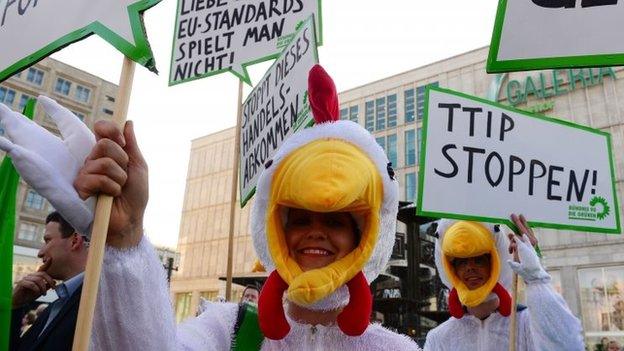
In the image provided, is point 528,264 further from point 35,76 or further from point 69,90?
point 69,90

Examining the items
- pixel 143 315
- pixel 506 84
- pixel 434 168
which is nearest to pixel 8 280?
pixel 143 315

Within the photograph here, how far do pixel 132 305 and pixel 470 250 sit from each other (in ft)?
7.08

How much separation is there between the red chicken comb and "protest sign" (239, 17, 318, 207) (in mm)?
379

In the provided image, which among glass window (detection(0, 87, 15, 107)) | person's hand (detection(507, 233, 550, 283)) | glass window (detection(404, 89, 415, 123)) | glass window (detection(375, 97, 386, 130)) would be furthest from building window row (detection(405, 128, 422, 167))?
glass window (detection(0, 87, 15, 107))

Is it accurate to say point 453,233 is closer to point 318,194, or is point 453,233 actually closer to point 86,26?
point 318,194

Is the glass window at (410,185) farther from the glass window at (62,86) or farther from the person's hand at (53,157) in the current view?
the glass window at (62,86)

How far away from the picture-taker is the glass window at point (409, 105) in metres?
27.8

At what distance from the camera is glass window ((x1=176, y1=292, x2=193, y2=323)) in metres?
35.6

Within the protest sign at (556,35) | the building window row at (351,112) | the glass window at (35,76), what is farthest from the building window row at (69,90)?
the protest sign at (556,35)

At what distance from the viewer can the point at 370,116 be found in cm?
2991

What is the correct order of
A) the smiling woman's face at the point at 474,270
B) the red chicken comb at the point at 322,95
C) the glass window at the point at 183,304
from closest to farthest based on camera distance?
the red chicken comb at the point at 322,95
the smiling woman's face at the point at 474,270
the glass window at the point at 183,304

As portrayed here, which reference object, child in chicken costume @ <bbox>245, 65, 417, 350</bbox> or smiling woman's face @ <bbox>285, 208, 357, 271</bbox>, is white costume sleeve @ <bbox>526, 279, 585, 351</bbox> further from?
smiling woman's face @ <bbox>285, 208, 357, 271</bbox>

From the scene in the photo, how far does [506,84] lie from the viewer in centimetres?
2519

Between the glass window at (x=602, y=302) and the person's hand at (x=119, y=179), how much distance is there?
22513mm
